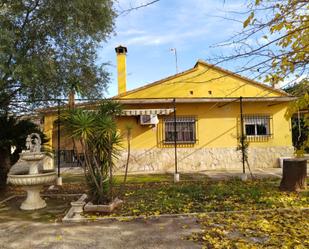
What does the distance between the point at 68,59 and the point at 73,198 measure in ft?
18.1

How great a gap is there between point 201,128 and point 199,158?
2047 millimetres

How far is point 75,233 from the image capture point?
21.2ft

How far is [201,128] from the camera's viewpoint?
60.8 ft

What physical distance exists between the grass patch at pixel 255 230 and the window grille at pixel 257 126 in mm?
11593

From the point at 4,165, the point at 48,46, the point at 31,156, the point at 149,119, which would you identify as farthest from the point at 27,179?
the point at 149,119

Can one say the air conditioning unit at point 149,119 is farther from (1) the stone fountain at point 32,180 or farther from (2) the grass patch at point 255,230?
(2) the grass patch at point 255,230

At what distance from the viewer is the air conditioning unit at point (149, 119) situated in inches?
696

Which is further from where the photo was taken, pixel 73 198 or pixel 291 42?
pixel 73 198

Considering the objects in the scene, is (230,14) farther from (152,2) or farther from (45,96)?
(45,96)

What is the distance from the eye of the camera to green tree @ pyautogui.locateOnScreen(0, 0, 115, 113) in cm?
928

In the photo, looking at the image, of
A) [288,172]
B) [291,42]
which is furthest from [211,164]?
[291,42]

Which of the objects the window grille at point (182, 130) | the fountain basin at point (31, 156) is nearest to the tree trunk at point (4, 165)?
the fountain basin at point (31, 156)

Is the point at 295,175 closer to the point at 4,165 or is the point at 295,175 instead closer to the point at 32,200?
the point at 32,200

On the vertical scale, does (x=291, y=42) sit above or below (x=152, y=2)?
below
